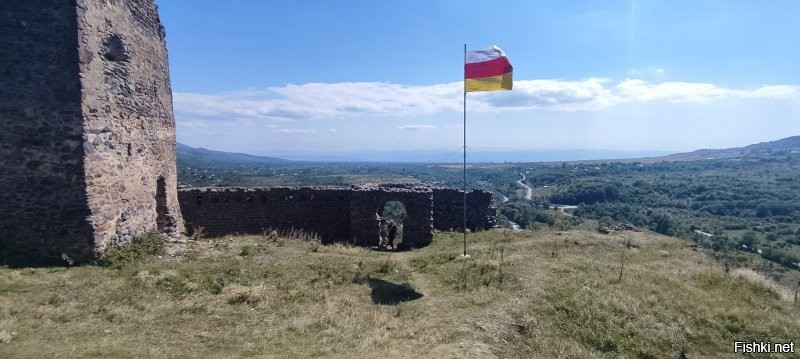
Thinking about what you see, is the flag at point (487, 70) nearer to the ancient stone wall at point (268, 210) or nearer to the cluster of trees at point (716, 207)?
the ancient stone wall at point (268, 210)

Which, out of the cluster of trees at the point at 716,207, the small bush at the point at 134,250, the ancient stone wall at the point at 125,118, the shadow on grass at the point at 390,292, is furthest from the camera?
the cluster of trees at the point at 716,207

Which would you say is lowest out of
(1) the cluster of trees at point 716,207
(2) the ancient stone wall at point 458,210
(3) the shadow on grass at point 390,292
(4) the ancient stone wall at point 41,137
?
(1) the cluster of trees at point 716,207

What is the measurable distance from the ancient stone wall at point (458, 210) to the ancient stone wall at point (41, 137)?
44.4 ft

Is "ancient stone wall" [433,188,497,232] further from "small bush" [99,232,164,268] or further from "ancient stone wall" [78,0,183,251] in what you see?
"small bush" [99,232,164,268]

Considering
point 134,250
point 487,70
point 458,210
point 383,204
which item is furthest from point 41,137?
point 458,210

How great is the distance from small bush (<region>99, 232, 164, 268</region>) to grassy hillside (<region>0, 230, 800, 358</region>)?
0.08 m

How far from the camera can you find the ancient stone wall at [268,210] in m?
16.2

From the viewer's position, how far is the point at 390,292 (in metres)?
10.6

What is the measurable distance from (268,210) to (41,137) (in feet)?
26.5

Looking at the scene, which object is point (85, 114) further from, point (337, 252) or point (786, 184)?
point (786, 184)

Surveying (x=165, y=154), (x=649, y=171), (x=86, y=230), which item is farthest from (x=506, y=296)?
(x=649, y=171)

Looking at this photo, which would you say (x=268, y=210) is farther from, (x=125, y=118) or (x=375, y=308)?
(x=375, y=308)

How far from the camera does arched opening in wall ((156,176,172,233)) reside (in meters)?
14.2

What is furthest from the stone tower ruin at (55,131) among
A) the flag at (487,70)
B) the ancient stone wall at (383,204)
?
the flag at (487,70)
